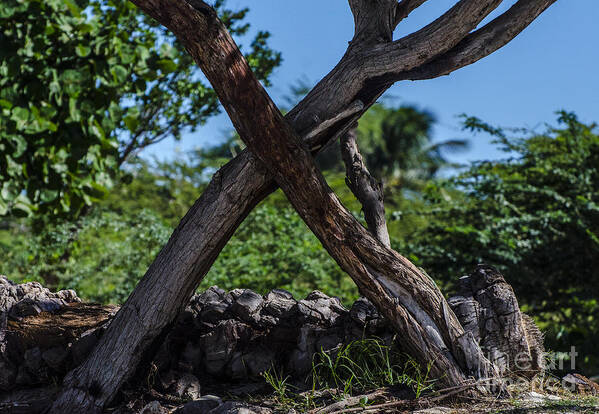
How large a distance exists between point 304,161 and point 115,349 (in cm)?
163

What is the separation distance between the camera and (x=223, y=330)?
3.84 metres

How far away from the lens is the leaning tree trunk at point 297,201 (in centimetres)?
347

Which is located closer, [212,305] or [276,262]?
[212,305]

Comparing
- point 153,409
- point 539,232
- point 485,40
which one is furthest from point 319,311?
point 539,232

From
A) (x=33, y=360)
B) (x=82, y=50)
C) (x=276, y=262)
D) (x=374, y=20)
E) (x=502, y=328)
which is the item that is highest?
(x=82, y=50)

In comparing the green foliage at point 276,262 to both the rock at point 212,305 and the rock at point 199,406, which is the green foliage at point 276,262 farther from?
the rock at point 199,406

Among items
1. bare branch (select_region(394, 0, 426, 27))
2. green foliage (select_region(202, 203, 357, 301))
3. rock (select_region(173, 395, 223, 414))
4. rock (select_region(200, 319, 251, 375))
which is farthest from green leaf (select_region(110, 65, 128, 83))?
rock (select_region(173, 395, 223, 414))

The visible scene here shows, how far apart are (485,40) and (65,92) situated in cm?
496

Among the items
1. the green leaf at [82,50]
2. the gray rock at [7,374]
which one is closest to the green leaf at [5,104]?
the green leaf at [82,50]

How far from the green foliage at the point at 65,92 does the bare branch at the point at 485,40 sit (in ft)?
Result: 14.5

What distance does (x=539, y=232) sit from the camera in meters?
7.74

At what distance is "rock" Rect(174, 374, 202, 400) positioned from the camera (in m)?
3.60

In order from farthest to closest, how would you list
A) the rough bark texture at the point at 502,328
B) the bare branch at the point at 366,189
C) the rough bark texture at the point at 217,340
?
the bare branch at the point at 366,189 < the rough bark texture at the point at 217,340 < the rough bark texture at the point at 502,328

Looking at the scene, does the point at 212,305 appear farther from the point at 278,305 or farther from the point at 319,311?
the point at 319,311
